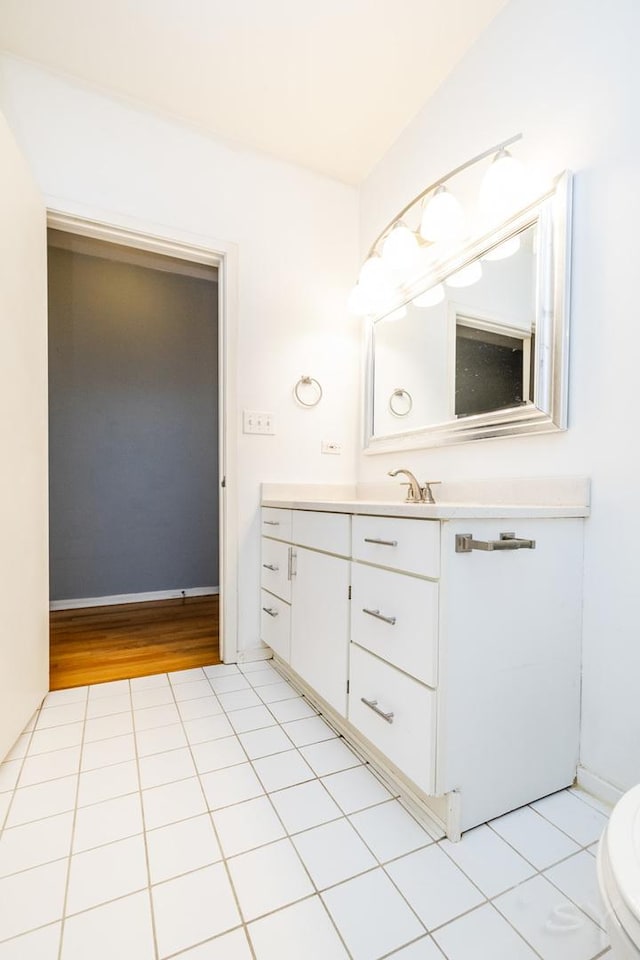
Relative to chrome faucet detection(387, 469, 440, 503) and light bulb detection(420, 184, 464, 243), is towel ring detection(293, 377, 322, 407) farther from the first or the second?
light bulb detection(420, 184, 464, 243)

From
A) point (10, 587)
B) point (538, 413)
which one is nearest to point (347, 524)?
point (538, 413)

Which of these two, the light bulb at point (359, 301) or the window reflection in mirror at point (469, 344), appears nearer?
the window reflection in mirror at point (469, 344)

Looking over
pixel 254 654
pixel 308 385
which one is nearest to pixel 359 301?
pixel 308 385

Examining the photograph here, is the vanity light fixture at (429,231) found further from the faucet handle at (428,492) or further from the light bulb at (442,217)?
the faucet handle at (428,492)

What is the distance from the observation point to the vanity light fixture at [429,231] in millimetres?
1324

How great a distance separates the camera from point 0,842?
0.99 metres

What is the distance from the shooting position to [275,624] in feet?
6.25

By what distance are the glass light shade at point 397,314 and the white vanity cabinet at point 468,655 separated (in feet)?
3.59

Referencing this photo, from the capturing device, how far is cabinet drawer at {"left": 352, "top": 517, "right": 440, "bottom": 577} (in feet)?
3.32

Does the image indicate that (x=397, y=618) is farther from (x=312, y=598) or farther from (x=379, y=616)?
(x=312, y=598)

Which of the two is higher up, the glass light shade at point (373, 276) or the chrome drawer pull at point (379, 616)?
the glass light shade at point (373, 276)

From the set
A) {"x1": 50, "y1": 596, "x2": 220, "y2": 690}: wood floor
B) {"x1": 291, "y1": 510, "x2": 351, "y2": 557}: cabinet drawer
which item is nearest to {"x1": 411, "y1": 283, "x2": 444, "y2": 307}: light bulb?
{"x1": 291, "y1": 510, "x2": 351, "y2": 557}: cabinet drawer

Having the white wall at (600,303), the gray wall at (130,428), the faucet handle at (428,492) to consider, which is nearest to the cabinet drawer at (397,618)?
the white wall at (600,303)

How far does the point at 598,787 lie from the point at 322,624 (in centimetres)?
86
